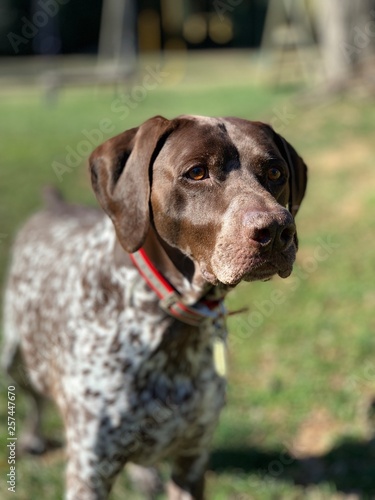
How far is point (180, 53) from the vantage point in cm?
3816

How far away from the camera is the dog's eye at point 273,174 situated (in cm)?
287

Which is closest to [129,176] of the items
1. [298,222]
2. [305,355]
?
[305,355]

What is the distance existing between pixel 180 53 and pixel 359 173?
2895cm

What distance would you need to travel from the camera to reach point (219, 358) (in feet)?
11.2

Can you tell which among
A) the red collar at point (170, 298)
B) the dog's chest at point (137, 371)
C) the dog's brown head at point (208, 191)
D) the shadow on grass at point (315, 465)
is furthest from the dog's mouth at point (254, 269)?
the shadow on grass at point (315, 465)

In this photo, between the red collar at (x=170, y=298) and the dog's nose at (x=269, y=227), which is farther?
the red collar at (x=170, y=298)

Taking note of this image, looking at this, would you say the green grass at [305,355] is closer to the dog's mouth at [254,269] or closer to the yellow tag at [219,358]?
the yellow tag at [219,358]

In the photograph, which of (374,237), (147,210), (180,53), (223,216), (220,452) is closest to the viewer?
(223,216)

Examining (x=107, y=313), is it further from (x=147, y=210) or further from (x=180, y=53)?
(x=180, y=53)

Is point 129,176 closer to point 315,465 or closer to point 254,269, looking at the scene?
point 254,269

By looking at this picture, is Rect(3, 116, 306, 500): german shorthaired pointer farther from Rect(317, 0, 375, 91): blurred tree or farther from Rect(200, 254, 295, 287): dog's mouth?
Rect(317, 0, 375, 91): blurred tree

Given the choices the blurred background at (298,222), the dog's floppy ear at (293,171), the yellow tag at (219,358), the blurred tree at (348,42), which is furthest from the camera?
the blurred tree at (348,42)

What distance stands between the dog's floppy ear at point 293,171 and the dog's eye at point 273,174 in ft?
0.74

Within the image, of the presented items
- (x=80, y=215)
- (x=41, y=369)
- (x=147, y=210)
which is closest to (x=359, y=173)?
(x=80, y=215)
